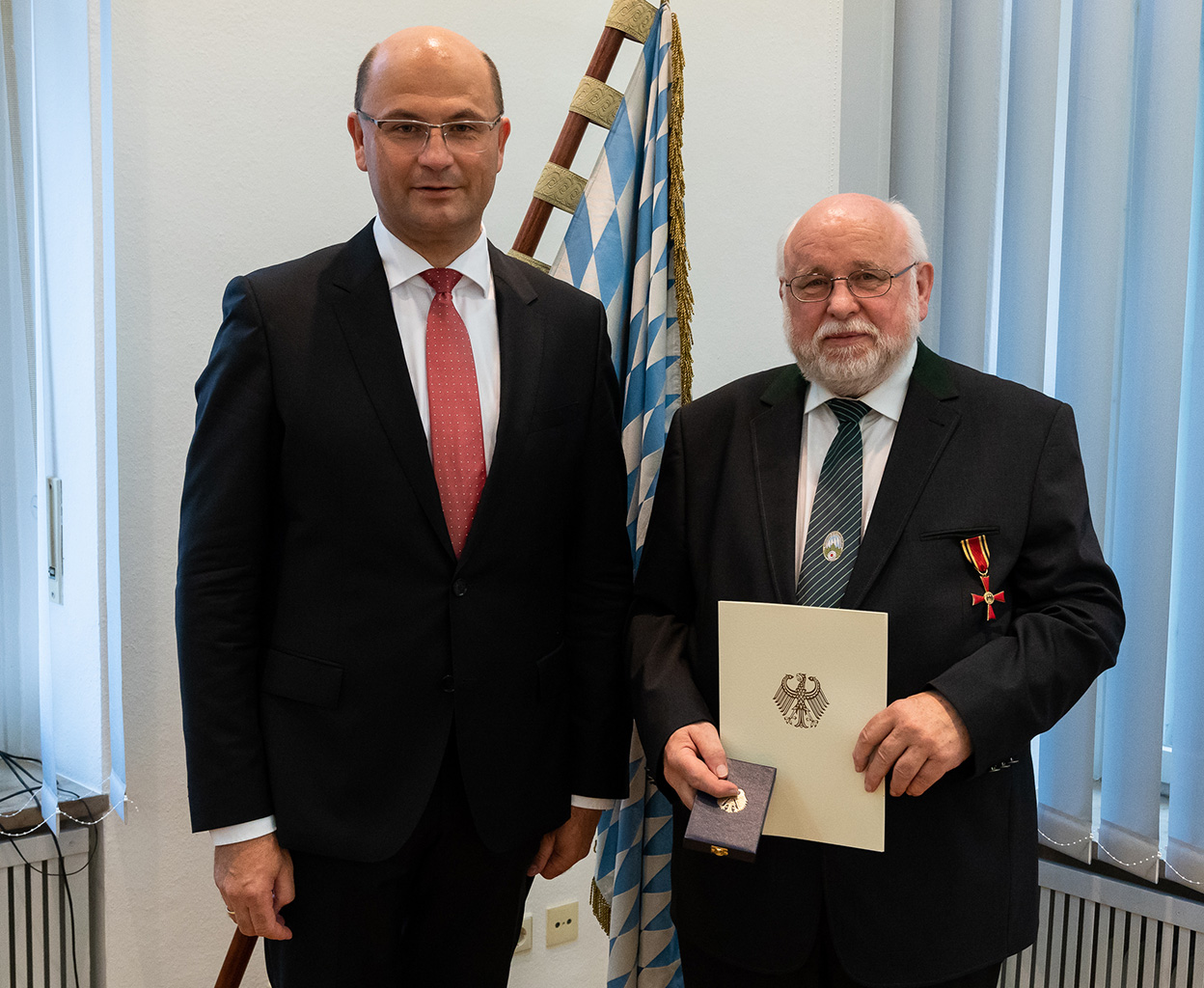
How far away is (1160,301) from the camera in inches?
86.2

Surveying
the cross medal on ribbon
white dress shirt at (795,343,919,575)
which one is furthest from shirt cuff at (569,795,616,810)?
the cross medal on ribbon

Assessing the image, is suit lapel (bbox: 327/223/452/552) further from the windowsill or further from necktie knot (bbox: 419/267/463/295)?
the windowsill

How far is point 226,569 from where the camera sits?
1355 mm

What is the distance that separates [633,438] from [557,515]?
0.46 metres

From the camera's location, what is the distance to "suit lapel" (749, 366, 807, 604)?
1456 millimetres

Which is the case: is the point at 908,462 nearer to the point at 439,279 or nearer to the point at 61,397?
the point at 439,279

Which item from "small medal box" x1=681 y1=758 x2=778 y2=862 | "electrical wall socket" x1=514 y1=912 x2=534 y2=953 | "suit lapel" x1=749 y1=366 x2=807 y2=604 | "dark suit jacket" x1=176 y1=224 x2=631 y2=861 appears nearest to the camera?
"small medal box" x1=681 y1=758 x2=778 y2=862

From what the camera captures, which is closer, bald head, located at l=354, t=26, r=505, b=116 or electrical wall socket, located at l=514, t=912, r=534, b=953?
bald head, located at l=354, t=26, r=505, b=116

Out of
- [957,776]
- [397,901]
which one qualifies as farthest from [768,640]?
[397,901]

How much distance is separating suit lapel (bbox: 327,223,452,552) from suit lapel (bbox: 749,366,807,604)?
0.47 m

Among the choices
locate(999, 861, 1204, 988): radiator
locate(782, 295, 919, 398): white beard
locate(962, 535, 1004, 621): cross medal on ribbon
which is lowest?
locate(999, 861, 1204, 988): radiator

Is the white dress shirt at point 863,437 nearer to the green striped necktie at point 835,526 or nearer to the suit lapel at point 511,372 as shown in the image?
the green striped necktie at point 835,526

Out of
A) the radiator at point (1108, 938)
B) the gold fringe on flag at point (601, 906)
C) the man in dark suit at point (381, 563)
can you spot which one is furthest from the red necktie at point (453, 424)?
the radiator at point (1108, 938)

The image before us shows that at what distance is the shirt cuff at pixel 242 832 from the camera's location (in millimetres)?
1360
